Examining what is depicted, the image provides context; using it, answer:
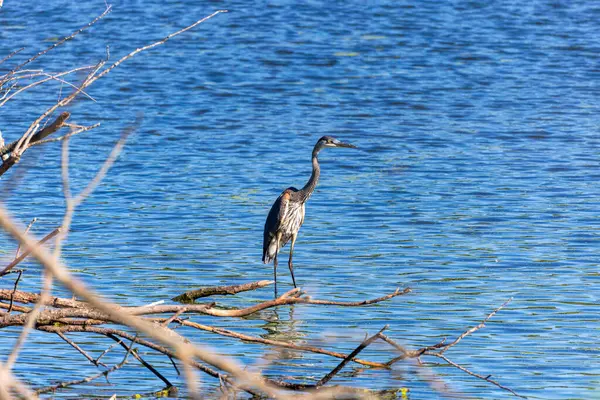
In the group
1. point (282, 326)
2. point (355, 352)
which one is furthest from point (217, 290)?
point (282, 326)

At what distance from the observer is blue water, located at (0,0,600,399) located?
7621 millimetres

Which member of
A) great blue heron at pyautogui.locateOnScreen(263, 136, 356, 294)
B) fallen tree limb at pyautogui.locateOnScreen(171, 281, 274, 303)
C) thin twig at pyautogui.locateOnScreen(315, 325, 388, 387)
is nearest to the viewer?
thin twig at pyautogui.locateOnScreen(315, 325, 388, 387)

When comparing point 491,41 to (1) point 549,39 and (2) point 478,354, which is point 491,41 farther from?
(2) point 478,354

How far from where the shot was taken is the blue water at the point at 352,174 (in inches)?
300

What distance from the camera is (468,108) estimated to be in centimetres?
1770

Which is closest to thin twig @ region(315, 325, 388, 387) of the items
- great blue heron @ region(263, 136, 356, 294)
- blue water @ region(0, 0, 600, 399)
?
blue water @ region(0, 0, 600, 399)

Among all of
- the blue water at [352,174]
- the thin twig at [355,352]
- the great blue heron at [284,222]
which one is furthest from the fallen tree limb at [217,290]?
the great blue heron at [284,222]

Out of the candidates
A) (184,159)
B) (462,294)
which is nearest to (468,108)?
(184,159)

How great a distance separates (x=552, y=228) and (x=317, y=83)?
9428 mm

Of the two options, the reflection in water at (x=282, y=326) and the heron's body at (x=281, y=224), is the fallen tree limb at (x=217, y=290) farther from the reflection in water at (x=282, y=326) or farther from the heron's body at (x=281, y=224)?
the heron's body at (x=281, y=224)

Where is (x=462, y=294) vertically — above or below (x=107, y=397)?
below

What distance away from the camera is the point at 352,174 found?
45.9 feet

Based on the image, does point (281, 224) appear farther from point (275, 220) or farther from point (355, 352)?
point (355, 352)

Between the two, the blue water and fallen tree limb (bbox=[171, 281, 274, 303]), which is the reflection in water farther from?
fallen tree limb (bbox=[171, 281, 274, 303])
